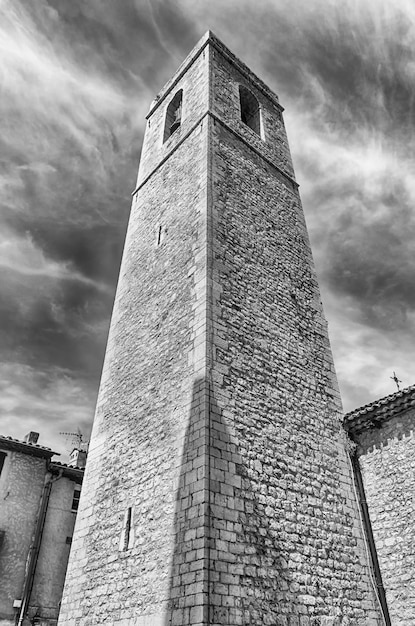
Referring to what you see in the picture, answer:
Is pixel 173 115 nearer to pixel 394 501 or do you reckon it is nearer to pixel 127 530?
pixel 127 530

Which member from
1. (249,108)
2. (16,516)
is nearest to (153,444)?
(16,516)

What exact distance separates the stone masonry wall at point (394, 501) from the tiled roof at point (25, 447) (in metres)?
8.81

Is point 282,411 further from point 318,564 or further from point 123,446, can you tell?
point 123,446

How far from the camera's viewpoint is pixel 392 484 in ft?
24.4

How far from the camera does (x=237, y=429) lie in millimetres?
6520

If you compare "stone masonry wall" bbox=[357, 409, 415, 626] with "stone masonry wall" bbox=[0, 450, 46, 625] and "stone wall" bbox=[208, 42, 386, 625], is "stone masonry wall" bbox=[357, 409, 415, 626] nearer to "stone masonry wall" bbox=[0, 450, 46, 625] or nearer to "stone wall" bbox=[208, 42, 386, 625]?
"stone wall" bbox=[208, 42, 386, 625]

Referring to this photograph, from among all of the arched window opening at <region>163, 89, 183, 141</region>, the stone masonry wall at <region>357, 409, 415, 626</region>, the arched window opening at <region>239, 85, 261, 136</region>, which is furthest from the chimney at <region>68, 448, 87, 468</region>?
the arched window opening at <region>239, 85, 261, 136</region>

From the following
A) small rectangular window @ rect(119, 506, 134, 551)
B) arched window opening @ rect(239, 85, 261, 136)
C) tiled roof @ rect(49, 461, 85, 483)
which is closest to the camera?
small rectangular window @ rect(119, 506, 134, 551)

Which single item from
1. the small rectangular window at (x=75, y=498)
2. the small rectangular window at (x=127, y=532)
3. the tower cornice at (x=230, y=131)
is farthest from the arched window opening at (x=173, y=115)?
the small rectangular window at (x=75, y=498)

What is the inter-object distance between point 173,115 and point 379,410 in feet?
34.8

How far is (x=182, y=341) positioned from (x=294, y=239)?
181 inches

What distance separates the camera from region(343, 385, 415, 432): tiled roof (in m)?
7.55

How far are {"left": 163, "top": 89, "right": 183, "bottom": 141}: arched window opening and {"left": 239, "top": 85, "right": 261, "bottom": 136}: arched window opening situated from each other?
1.83 metres

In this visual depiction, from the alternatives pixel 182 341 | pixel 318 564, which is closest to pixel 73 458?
pixel 182 341
